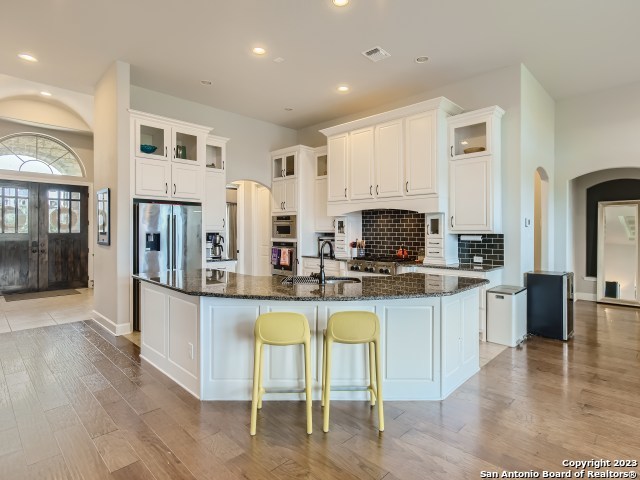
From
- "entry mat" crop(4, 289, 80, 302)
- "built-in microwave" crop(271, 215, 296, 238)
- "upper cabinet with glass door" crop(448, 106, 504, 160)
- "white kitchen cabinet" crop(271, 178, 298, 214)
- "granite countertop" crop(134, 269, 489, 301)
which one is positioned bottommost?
"entry mat" crop(4, 289, 80, 302)

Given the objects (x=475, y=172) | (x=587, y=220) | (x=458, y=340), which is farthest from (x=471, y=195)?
(x=587, y=220)

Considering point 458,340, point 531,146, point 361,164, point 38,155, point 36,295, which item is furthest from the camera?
point 38,155

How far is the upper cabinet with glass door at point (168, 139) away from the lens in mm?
4656

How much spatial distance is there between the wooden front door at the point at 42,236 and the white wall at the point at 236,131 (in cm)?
398

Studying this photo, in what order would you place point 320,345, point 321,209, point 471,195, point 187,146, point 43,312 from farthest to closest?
point 321,209 → point 43,312 → point 187,146 → point 471,195 → point 320,345

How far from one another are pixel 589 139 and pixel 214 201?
5.91 m

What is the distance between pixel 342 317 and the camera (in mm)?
2352

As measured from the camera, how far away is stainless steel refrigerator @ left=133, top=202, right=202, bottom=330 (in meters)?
4.59

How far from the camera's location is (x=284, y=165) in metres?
6.69

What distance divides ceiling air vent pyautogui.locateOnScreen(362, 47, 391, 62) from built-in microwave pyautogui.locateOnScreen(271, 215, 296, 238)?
3.03 meters

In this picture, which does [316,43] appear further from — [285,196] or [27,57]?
[27,57]

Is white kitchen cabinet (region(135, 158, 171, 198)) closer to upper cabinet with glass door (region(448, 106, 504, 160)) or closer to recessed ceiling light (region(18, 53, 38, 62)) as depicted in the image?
recessed ceiling light (region(18, 53, 38, 62))

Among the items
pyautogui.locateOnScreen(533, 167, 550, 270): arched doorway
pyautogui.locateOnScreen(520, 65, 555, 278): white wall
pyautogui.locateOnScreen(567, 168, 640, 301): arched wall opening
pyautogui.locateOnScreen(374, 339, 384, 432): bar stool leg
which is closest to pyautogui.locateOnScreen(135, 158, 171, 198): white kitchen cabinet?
pyautogui.locateOnScreen(374, 339, 384, 432): bar stool leg

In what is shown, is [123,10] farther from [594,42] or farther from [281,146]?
[594,42]
